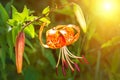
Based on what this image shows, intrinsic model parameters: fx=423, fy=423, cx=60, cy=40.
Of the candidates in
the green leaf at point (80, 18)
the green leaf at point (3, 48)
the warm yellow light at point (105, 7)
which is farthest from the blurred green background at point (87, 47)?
the green leaf at point (80, 18)

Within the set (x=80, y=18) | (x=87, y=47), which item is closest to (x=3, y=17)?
(x=80, y=18)

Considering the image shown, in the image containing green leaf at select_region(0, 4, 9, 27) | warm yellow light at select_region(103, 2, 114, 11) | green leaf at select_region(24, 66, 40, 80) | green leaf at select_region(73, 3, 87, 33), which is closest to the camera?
green leaf at select_region(73, 3, 87, 33)

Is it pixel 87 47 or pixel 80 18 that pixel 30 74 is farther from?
pixel 80 18

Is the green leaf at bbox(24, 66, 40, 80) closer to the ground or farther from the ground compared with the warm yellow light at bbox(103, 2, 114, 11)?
closer to the ground

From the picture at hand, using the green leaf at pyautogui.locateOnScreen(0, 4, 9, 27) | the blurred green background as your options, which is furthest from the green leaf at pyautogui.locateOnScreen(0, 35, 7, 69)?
the blurred green background

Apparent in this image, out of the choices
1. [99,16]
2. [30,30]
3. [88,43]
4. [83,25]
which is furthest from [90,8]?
[83,25]

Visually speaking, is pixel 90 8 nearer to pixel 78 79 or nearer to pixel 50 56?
pixel 50 56

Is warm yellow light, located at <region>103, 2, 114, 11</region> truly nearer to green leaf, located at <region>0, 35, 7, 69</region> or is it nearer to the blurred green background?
the blurred green background

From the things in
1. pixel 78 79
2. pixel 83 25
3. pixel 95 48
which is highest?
pixel 83 25
